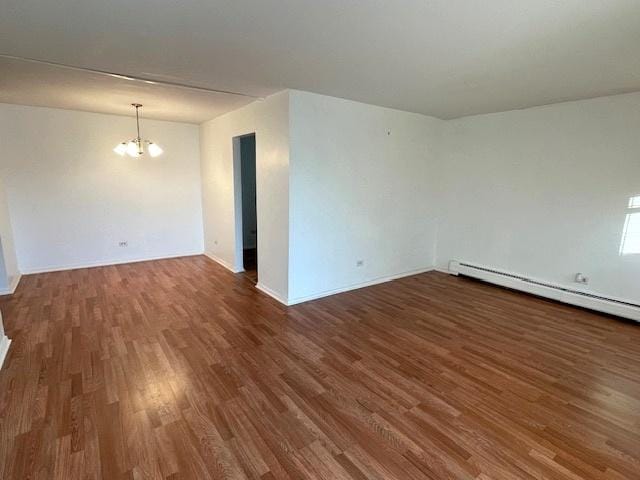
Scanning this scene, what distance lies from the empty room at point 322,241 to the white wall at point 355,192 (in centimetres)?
4

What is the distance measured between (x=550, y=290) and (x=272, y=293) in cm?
370

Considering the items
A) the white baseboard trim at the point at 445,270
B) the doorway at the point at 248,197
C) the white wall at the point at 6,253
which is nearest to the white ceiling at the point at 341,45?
the white wall at the point at 6,253

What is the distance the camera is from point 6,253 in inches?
166

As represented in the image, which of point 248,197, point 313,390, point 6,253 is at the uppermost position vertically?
point 248,197

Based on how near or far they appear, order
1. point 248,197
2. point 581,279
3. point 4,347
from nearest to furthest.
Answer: point 4,347 < point 581,279 < point 248,197

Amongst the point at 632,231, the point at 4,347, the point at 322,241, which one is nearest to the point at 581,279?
the point at 632,231

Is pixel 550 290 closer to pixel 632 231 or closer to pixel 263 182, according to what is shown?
pixel 632 231

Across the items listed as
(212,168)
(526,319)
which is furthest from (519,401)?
(212,168)

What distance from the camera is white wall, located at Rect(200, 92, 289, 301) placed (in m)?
3.87

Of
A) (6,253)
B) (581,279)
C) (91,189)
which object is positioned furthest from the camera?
(91,189)

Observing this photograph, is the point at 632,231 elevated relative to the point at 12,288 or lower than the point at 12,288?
elevated

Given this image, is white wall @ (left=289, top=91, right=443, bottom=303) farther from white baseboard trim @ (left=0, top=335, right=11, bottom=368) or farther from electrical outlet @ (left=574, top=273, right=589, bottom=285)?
white baseboard trim @ (left=0, top=335, right=11, bottom=368)

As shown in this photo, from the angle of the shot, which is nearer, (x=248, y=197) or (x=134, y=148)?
(x=134, y=148)

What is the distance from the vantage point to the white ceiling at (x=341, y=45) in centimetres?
188
